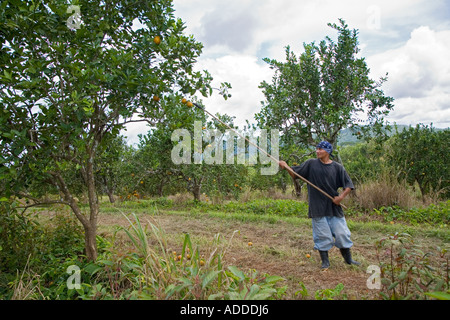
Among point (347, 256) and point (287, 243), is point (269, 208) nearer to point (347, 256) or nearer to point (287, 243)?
point (287, 243)

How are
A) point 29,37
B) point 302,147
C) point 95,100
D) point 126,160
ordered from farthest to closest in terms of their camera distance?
1. point 126,160
2. point 302,147
3. point 95,100
4. point 29,37

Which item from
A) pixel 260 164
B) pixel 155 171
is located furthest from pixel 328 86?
pixel 155 171

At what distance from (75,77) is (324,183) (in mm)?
3358

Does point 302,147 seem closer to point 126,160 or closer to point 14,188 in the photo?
point 126,160

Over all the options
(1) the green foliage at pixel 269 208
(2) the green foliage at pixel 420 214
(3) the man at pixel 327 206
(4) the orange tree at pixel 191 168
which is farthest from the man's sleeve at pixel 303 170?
(4) the orange tree at pixel 191 168

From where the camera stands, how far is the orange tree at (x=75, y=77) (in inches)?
103

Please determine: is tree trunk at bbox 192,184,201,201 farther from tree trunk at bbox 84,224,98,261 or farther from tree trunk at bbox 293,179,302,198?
tree trunk at bbox 84,224,98,261

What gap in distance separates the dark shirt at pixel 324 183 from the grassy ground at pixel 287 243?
734 millimetres

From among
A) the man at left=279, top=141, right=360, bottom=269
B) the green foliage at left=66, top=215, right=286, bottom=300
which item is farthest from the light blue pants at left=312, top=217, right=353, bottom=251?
the green foliage at left=66, top=215, right=286, bottom=300

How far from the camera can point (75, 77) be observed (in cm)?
274

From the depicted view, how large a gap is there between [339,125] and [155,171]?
618cm

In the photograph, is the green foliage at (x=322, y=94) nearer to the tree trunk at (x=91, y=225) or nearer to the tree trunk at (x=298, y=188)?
the tree trunk at (x=298, y=188)

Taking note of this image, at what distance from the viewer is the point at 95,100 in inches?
121

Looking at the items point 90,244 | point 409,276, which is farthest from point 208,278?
point 90,244
